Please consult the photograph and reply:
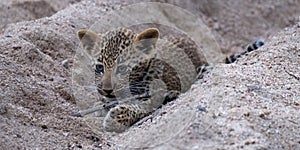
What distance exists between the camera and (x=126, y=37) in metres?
5.87

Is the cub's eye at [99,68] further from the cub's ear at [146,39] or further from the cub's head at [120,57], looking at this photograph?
the cub's ear at [146,39]

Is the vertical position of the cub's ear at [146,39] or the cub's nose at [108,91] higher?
the cub's ear at [146,39]

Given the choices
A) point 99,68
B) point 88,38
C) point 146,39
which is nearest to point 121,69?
point 99,68

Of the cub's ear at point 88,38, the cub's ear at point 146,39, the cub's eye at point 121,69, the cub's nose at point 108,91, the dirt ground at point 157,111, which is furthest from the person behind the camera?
the cub's ear at point 88,38

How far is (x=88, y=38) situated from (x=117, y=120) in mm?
1101

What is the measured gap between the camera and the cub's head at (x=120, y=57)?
5609mm

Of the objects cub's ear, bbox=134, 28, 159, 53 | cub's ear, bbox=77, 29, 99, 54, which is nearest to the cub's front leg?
→ cub's ear, bbox=134, 28, 159, 53

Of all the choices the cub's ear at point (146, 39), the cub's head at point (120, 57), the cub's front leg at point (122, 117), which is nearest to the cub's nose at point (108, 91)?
the cub's head at point (120, 57)

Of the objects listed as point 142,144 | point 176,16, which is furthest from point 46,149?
point 176,16

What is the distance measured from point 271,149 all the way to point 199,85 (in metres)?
1.61

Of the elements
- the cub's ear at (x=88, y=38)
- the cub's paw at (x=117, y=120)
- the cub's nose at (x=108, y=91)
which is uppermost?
the cub's ear at (x=88, y=38)

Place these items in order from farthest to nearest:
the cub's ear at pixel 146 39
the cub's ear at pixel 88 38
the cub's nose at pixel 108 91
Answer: the cub's ear at pixel 88 38 < the cub's ear at pixel 146 39 < the cub's nose at pixel 108 91

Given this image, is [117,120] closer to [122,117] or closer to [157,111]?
[122,117]

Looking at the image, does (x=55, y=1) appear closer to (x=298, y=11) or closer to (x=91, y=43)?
(x=91, y=43)
